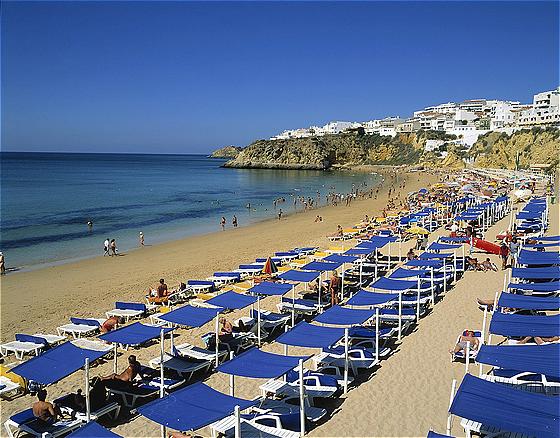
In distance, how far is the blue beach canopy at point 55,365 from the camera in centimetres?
742

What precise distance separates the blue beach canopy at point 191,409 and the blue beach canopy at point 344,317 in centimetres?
305

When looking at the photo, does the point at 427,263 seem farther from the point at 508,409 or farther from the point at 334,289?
the point at 508,409

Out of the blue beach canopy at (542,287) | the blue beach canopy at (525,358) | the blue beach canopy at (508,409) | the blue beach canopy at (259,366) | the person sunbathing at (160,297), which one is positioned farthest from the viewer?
the person sunbathing at (160,297)

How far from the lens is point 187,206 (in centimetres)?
4600

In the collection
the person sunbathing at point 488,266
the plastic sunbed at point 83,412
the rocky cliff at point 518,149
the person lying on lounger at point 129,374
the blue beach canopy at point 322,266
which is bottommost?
the plastic sunbed at point 83,412

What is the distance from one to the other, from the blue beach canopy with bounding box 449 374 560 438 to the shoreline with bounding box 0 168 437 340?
1101cm

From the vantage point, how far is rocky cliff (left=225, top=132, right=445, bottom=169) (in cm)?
10582

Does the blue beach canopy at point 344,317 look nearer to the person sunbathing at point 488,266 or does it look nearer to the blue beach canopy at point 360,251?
the blue beach canopy at point 360,251

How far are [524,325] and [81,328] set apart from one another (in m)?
9.41

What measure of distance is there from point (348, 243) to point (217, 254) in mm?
6013

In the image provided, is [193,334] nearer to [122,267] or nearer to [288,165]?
[122,267]

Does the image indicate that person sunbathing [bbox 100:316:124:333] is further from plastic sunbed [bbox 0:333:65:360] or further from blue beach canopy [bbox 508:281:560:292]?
blue beach canopy [bbox 508:281:560:292]

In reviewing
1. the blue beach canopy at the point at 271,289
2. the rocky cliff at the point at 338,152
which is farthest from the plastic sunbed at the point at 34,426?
the rocky cliff at the point at 338,152

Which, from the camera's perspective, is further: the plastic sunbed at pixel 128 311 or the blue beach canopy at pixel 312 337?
the plastic sunbed at pixel 128 311
